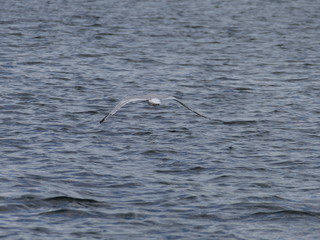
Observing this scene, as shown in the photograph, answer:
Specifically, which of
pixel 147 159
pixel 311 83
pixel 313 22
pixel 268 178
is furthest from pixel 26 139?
pixel 313 22

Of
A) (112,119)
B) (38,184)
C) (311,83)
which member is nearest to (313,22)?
(311,83)

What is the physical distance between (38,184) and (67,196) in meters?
1.15

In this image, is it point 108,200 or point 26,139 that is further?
point 26,139

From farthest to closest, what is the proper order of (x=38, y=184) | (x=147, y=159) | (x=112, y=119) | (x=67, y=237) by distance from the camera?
1. (x=112, y=119)
2. (x=147, y=159)
3. (x=38, y=184)
4. (x=67, y=237)

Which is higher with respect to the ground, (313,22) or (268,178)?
(268,178)

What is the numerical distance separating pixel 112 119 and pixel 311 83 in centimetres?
1069

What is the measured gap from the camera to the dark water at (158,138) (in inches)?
705

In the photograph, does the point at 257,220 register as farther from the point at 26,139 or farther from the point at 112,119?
the point at 112,119

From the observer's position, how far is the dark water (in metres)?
17.9

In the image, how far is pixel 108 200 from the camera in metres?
18.8

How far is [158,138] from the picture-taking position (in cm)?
2480

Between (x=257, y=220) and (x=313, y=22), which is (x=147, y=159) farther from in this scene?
(x=313, y=22)

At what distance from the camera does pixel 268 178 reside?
68.5 ft

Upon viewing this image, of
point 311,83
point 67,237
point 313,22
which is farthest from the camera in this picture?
point 313,22
